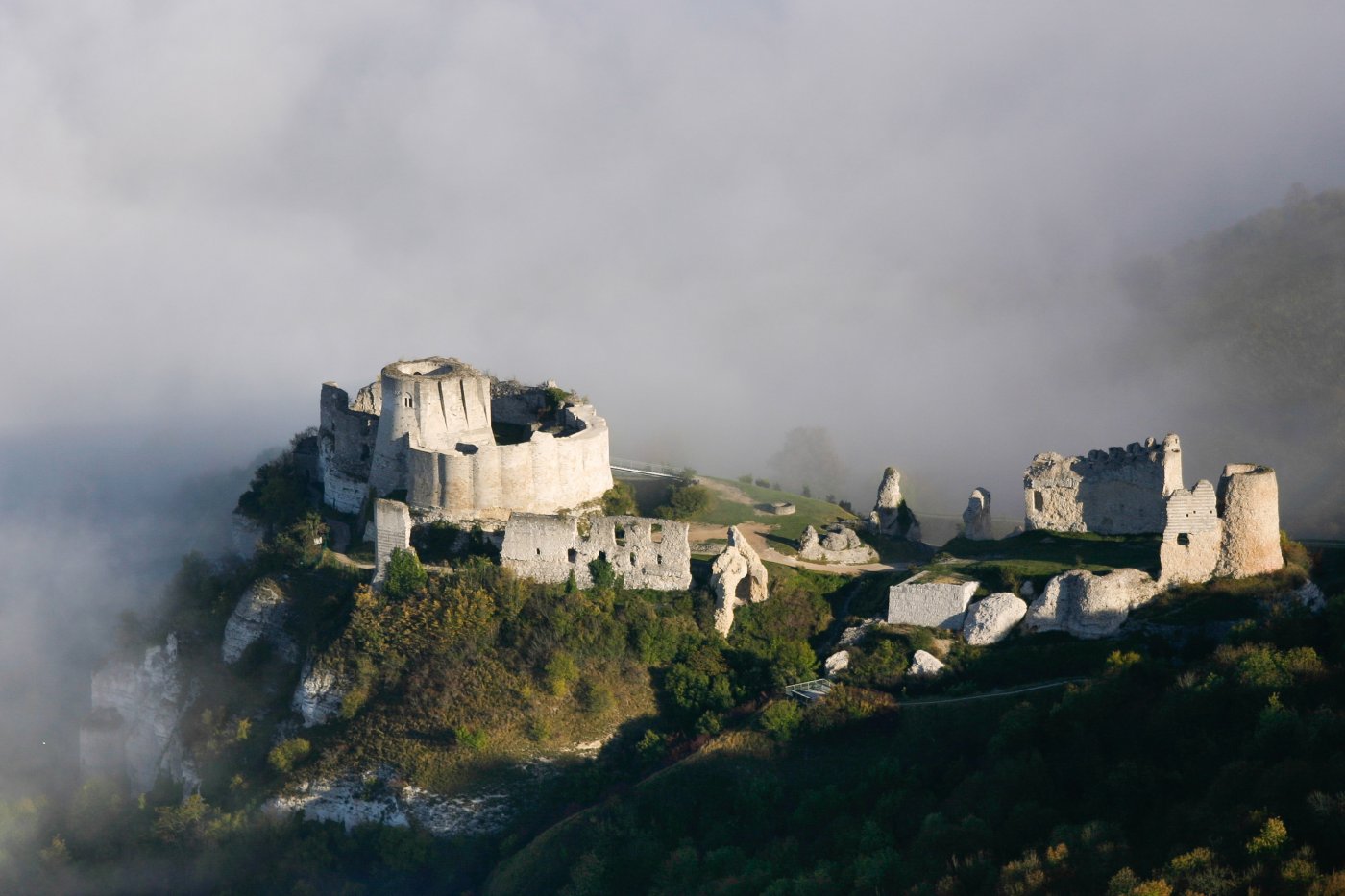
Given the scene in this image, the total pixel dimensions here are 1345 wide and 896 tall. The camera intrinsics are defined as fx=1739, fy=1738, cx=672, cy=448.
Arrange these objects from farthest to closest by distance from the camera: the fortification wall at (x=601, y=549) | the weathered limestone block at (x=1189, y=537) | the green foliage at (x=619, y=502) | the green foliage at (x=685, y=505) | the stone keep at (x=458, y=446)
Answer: the green foliage at (x=685, y=505)
the green foliage at (x=619, y=502)
the stone keep at (x=458, y=446)
the fortification wall at (x=601, y=549)
the weathered limestone block at (x=1189, y=537)

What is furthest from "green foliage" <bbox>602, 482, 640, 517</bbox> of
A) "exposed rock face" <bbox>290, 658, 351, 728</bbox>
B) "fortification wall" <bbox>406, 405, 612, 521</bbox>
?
"exposed rock face" <bbox>290, 658, 351, 728</bbox>

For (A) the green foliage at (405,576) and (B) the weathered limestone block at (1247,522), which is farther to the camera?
(A) the green foliage at (405,576)

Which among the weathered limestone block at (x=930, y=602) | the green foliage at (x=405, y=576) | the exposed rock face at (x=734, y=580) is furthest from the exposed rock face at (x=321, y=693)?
the weathered limestone block at (x=930, y=602)

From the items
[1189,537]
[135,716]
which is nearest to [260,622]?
[135,716]

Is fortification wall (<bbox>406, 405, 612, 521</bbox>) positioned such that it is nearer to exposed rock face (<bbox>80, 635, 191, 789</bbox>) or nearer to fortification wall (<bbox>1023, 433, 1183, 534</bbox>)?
exposed rock face (<bbox>80, 635, 191, 789</bbox>)

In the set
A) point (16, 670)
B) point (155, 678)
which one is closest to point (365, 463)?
point (155, 678)

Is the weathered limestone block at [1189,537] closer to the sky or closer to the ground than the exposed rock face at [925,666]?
closer to the sky

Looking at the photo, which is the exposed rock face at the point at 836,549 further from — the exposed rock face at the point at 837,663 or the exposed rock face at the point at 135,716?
the exposed rock face at the point at 135,716

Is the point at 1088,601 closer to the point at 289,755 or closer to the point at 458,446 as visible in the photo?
the point at 458,446
